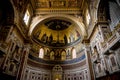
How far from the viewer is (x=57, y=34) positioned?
78.7 feet

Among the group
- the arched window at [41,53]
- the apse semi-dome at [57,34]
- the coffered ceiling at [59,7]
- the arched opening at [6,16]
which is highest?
the coffered ceiling at [59,7]

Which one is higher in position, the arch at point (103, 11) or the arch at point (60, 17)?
the arch at point (60, 17)

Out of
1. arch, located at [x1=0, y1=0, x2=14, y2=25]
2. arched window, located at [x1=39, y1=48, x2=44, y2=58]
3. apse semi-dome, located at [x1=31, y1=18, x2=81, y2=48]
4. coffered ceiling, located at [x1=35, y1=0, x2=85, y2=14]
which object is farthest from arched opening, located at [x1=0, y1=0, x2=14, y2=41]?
arched window, located at [x1=39, y1=48, x2=44, y2=58]

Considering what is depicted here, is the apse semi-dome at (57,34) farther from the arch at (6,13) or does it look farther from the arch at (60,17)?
the arch at (6,13)

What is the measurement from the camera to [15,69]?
1273 cm

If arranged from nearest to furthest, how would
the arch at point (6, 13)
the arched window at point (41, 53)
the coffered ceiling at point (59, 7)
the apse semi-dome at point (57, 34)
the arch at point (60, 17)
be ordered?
the arch at point (6, 13) → the arch at point (60, 17) → the coffered ceiling at point (59, 7) → the arched window at point (41, 53) → the apse semi-dome at point (57, 34)

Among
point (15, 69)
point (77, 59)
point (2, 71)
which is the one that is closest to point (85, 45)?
point (77, 59)

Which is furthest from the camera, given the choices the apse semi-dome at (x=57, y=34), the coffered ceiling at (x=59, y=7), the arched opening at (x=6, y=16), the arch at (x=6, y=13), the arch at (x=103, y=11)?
the apse semi-dome at (x=57, y=34)

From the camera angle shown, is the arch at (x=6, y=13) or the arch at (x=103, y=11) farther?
the arch at (x=103, y=11)

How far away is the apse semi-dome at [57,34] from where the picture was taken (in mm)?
21297

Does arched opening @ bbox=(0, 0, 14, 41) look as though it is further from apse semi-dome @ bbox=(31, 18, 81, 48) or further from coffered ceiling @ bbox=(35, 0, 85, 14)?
apse semi-dome @ bbox=(31, 18, 81, 48)

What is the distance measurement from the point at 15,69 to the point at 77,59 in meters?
10.6

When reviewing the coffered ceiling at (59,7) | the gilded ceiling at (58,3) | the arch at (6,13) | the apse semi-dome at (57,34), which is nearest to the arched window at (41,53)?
the apse semi-dome at (57,34)

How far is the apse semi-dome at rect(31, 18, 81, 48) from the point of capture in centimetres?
2130
